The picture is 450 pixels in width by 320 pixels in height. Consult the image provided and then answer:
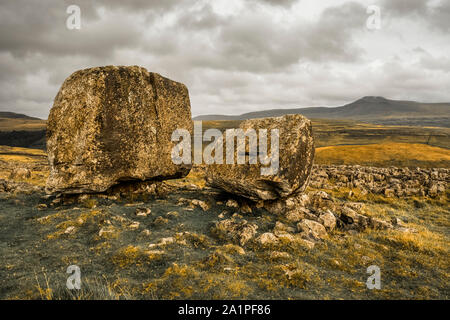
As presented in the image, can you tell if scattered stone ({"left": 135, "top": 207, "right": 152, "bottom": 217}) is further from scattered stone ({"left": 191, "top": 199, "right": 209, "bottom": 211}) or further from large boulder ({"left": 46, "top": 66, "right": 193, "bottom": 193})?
scattered stone ({"left": 191, "top": 199, "right": 209, "bottom": 211})

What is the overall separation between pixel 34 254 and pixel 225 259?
5.23m

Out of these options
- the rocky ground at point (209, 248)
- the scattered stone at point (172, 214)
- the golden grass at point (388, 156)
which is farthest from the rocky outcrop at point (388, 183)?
the golden grass at point (388, 156)

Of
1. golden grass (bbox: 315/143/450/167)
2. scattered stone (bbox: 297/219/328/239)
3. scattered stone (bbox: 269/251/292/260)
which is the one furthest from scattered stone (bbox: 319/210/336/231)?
golden grass (bbox: 315/143/450/167)

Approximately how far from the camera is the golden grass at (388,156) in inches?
1399

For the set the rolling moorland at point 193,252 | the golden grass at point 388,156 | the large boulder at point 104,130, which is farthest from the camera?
the golden grass at point 388,156

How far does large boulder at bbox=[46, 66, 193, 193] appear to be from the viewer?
36.3 feet

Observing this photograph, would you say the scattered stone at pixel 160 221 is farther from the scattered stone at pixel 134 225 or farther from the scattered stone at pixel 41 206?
the scattered stone at pixel 41 206

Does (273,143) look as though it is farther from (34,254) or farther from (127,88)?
(34,254)

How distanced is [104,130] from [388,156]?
135ft

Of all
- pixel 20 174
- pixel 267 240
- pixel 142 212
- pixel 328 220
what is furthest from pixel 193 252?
pixel 20 174

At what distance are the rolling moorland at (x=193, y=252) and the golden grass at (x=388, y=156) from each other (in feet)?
86.0

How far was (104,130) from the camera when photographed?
11352 mm

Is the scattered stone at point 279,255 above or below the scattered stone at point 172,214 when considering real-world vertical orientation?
below

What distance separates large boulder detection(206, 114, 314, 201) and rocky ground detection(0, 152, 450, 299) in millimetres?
1141
